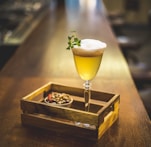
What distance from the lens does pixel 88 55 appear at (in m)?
1.21

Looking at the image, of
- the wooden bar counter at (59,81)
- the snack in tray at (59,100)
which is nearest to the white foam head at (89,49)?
the snack in tray at (59,100)

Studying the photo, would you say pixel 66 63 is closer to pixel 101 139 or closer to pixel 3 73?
pixel 3 73

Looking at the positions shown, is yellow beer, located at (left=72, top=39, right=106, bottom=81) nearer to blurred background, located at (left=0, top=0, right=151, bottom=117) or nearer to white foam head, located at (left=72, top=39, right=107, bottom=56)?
white foam head, located at (left=72, top=39, right=107, bottom=56)

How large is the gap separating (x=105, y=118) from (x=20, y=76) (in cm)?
81

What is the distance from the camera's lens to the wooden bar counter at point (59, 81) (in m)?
1.15

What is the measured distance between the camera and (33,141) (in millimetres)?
1134

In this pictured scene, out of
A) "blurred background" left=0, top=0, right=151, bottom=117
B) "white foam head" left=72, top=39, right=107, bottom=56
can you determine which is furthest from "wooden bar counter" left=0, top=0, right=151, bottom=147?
"white foam head" left=72, top=39, right=107, bottom=56

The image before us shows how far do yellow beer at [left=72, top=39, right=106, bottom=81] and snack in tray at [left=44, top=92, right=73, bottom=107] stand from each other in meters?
0.12

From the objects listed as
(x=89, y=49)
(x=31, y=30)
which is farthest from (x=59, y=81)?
(x=31, y=30)

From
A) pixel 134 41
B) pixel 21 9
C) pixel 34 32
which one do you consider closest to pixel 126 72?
pixel 34 32

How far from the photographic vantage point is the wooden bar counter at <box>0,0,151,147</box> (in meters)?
1.15

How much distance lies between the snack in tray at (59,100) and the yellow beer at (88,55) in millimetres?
124

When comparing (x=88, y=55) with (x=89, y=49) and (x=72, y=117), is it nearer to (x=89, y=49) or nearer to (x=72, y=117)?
(x=89, y=49)

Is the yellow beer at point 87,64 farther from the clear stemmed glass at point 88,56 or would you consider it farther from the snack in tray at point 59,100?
the snack in tray at point 59,100
